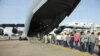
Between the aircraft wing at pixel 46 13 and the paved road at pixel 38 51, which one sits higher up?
the aircraft wing at pixel 46 13

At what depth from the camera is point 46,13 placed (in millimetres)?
31328

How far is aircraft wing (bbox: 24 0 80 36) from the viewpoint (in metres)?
28.5

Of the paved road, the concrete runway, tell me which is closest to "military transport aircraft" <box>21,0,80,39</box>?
the concrete runway

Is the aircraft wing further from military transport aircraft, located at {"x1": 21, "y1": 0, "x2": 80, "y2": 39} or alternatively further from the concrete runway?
the concrete runway

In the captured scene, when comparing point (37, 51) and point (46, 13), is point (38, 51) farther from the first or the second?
point (46, 13)

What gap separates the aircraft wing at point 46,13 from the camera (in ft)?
93.5

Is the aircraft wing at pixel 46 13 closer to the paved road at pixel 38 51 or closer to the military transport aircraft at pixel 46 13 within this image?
the military transport aircraft at pixel 46 13

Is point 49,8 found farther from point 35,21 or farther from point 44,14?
point 35,21

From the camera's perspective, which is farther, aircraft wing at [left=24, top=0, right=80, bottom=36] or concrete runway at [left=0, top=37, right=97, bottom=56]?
aircraft wing at [left=24, top=0, right=80, bottom=36]

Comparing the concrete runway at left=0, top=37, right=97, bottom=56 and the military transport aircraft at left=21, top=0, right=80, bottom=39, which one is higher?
the military transport aircraft at left=21, top=0, right=80, bottom=39

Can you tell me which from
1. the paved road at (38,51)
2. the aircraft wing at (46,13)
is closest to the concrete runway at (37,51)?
the paved road at (38,51)

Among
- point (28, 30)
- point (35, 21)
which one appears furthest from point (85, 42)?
point (28, 30)

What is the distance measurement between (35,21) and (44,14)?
2479mm

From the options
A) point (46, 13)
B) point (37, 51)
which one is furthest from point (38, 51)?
point (46, 13)
